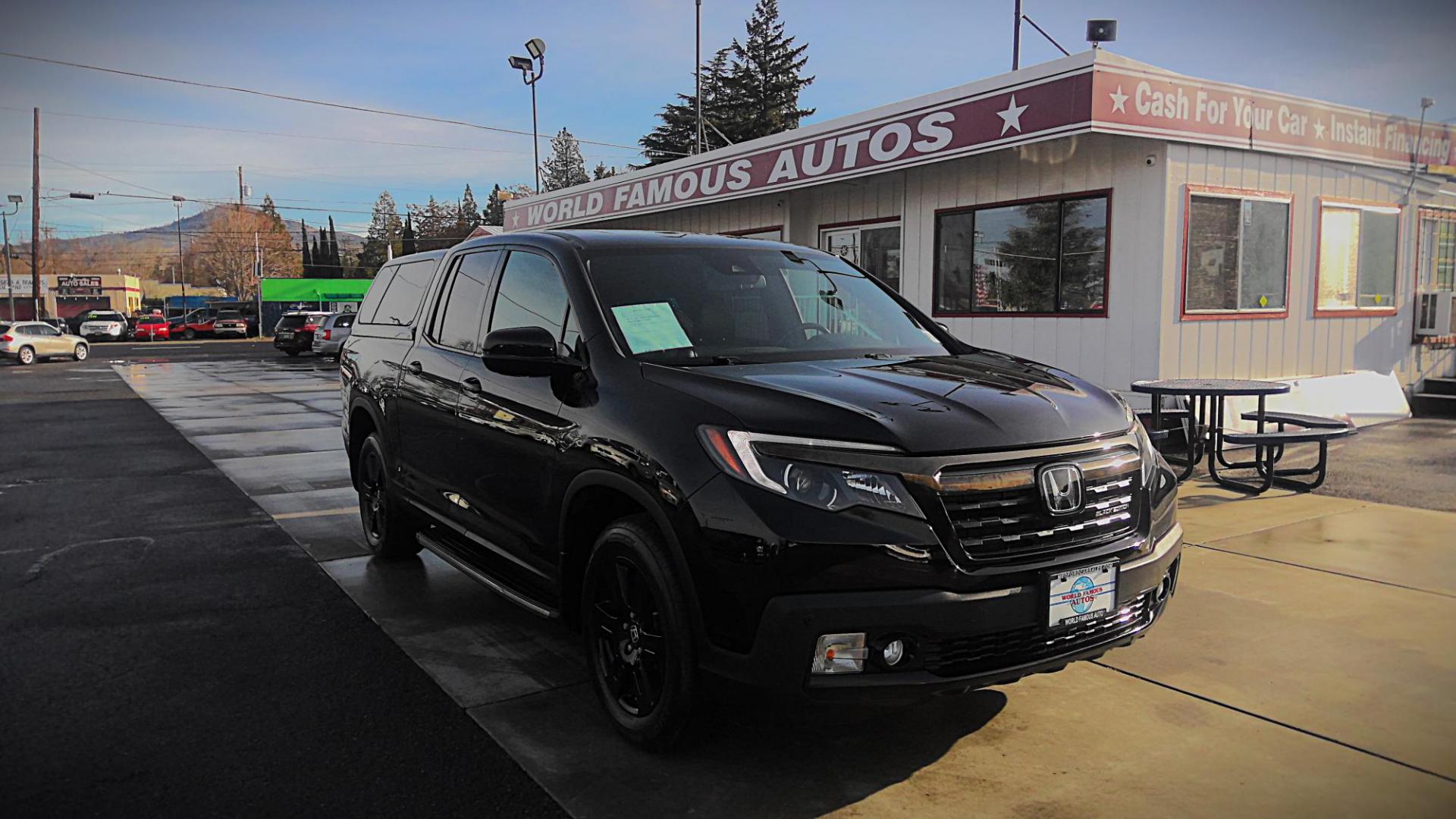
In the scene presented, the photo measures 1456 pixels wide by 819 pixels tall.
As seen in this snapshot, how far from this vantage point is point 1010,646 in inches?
121

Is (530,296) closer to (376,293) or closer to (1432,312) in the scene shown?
(376,293)

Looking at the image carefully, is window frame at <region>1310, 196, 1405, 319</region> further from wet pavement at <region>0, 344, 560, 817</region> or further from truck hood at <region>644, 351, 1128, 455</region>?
wet pavement at <region>0, 344, 560, 817</region>

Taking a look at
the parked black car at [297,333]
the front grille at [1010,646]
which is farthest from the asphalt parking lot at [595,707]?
the parked black car at [297,333]

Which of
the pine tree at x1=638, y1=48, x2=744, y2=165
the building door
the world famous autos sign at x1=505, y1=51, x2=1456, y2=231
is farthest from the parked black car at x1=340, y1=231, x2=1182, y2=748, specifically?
the pine tree at x1=638, y1=48, x2=744, y2=165

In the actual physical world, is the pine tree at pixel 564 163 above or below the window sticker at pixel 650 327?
above

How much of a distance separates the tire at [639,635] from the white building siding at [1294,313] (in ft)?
27.1

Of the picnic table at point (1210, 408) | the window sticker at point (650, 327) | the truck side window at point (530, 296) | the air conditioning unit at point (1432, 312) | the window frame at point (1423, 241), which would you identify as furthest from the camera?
the air conditioning unit at point (1432, 312)

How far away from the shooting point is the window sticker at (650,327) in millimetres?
3902

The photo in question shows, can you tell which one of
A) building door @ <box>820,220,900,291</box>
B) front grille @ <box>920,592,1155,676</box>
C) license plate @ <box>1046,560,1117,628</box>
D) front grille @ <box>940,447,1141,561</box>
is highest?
building door @ <box>820,220,900,291</box>

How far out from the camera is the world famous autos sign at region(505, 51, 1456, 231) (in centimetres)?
968

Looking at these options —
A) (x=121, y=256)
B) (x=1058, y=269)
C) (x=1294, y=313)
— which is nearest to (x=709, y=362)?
(x=1058, y=269)

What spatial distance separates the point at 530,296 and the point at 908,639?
243 centimetres

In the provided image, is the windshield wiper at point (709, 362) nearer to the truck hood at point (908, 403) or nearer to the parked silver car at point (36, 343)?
the truck hood at point (908, 403)

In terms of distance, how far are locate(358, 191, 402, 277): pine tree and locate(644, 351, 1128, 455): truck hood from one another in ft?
384
